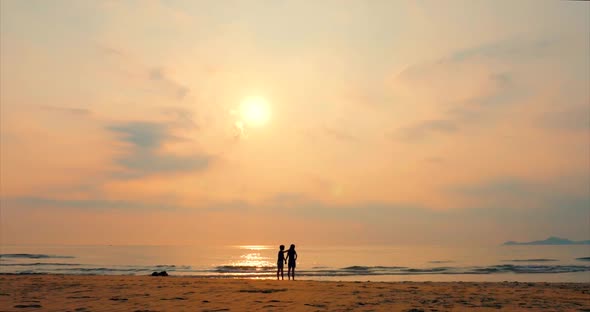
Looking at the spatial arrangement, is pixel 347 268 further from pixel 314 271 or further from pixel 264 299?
pixel 264 299

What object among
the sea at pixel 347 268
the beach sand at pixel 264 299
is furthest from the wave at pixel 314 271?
the beach sand at pixel 264 299

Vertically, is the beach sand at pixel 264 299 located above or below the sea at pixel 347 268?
above

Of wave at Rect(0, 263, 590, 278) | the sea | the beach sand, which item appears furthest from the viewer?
wave at Rect(0, 263, 590, 278)

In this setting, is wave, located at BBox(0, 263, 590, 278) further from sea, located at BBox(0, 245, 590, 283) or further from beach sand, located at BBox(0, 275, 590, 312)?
beach sand, located at BBox(0, 275, 590, 312)

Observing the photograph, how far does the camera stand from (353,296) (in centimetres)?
1692

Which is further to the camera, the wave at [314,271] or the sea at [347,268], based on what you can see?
the wave at [314,271]

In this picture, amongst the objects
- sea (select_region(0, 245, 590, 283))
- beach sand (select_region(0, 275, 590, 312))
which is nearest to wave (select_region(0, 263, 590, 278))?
sea (select_region(0, 245, 590, 283))

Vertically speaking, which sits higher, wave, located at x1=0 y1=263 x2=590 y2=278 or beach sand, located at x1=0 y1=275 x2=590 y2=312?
beach sand, located at x1=0 y1=275 x2=590 y2=312

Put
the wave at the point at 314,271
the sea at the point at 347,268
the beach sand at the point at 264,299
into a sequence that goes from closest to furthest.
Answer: the beach sand at the point at 264,299 → the sea at the point at 347,268 → the wave at the point at 314,271

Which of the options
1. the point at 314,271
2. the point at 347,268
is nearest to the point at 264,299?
the point at 314,271

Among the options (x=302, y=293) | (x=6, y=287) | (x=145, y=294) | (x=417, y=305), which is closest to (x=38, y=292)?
(x=6, y=287)

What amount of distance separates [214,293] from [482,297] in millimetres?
9611

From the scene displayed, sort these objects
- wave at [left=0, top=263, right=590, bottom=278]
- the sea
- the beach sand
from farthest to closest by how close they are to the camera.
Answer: wave at [left=0, top=263, right=590, bottom=278] < the sea < the beach sand

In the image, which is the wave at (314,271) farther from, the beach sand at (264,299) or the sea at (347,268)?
the beach sand at (264,299)
